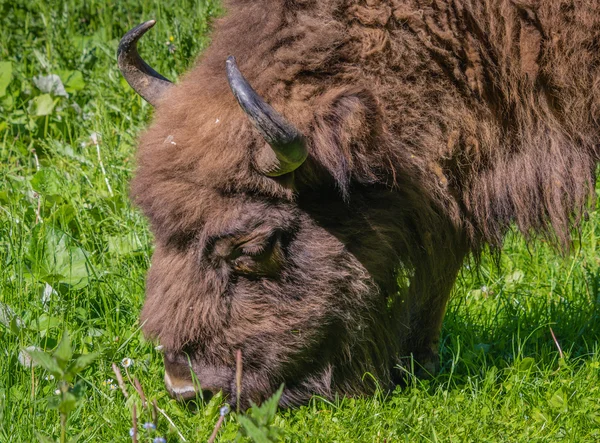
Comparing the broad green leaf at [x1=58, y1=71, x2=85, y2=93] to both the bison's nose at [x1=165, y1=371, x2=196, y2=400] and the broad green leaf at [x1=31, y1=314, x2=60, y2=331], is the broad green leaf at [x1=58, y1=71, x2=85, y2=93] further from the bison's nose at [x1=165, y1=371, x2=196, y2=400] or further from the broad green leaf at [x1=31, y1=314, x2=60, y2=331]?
the bison's nose at [x1=165, y1=371, x2=196, y2=400]

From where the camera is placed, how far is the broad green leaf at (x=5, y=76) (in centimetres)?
646

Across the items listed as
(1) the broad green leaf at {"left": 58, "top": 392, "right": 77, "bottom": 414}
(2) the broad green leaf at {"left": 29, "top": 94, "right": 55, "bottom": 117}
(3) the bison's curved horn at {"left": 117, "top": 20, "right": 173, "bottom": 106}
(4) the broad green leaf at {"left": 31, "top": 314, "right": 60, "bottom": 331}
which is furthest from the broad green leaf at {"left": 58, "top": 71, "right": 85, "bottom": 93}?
(1) the broad green leaf at {"left": 58, "top": 392, "right": 77, "bottom": 414}

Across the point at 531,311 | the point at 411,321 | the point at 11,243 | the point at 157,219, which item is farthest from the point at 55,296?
the point at 531,311

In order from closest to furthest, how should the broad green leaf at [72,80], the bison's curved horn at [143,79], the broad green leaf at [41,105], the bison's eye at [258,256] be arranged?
the bison's eye at [258,256] → the bison's curved horn at [143,79] → the broad green leaf at [41,105] → the broad green leaf at [72,80]

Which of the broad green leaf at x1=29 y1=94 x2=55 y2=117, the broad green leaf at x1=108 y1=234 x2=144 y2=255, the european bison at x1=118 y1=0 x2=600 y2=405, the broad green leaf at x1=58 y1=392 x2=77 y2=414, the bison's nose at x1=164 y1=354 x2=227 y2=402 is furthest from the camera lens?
the broad green leaf at x1=29 y1=94 x2=55 y2=117

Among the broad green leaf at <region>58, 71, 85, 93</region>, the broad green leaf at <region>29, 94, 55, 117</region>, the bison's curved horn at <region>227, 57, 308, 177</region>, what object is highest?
the bison's curved horn at <region>227, 57, 308, 177</region>

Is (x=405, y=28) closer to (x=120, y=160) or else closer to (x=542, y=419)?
(x=542, y=419)

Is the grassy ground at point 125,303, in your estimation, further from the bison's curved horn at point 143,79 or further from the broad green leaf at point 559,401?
the bison's curved horn at point 143,79

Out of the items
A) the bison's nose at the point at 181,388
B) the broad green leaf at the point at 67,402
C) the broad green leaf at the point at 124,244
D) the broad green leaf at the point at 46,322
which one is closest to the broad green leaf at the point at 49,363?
the broad green leaf at the point at 67,402

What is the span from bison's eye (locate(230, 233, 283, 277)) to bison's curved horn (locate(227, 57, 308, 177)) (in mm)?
467

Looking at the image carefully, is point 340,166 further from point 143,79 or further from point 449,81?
point 143,79

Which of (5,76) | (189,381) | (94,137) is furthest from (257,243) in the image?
(5,76)

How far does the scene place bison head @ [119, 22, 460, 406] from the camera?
349 cm

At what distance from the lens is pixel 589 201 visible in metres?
4.28
